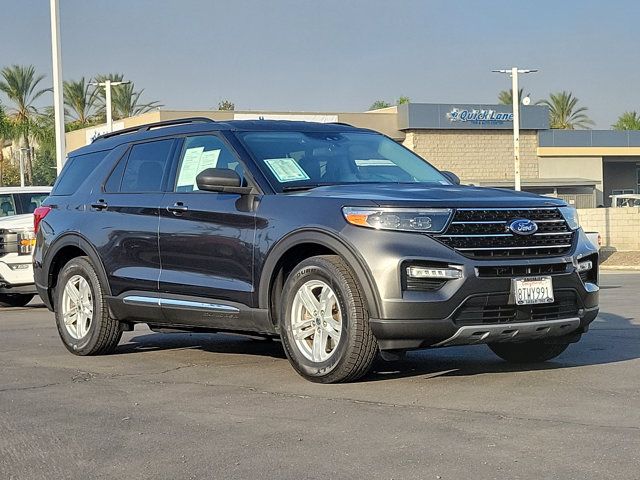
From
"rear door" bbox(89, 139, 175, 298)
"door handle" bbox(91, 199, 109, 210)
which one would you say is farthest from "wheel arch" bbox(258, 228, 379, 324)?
"door handle" bbox(91, 199, 109, 210)

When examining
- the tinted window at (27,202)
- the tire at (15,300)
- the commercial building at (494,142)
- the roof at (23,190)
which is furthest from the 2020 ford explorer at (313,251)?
the commercial building at (494,142)

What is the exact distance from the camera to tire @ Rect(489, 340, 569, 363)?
7.79 metres

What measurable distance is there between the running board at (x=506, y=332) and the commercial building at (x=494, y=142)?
41.6m

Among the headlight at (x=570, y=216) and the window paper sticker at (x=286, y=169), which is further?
the window paper sticker at (x=286, y=169)

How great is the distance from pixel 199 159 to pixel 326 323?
1914 millimetres

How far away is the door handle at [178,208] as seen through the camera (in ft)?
26.2

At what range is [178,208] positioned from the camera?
8039 mm

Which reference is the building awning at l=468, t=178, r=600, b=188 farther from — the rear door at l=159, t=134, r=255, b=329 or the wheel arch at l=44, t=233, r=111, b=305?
the rear door at l=159, t=134, r=255, b=329

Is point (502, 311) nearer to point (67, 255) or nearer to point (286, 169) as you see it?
point (286, 169)

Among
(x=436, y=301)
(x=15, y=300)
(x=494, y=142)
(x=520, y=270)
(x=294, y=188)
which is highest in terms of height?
(x=494, y=142)

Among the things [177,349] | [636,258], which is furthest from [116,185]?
[636,258]

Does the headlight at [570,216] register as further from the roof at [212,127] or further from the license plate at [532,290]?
the roof at [212,127]

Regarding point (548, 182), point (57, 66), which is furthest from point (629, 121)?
point (57, 66)

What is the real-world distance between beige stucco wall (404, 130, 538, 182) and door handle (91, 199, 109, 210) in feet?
148
